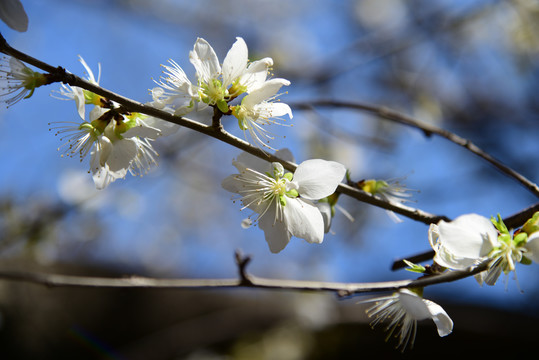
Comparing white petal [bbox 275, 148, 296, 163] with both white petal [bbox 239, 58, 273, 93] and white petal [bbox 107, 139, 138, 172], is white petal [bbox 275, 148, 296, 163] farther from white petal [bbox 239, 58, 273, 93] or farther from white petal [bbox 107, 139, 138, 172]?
white petal [bbox 107, 139, 138, 172]

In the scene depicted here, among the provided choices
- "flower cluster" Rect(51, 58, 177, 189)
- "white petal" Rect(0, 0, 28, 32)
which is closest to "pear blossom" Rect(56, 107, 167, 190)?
"flower cluster" Rect(51, 58, 177, 189)

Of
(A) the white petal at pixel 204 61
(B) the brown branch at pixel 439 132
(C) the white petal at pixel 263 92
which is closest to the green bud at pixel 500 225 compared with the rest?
(B) the brown branch at pixel 439 132

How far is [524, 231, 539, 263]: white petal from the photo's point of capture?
28.2 inches

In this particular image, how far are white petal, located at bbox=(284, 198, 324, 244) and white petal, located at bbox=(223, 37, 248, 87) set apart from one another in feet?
0.86

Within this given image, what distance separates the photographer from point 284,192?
0.90m

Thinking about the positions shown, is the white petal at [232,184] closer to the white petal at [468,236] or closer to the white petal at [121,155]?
the white petal at [121,155]

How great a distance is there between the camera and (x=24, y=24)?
788 mm

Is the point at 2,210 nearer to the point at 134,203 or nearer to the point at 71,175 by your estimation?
the point at 71,175

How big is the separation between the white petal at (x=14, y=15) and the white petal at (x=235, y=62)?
0.35 m

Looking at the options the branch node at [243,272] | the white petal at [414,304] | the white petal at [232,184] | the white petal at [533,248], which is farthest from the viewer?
the branch node at [243,272]

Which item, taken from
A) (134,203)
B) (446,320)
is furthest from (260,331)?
(446,320)

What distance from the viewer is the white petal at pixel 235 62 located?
842 mm

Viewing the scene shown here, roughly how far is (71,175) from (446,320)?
9.32ft

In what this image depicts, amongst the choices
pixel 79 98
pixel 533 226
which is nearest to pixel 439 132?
pixel 533 226
